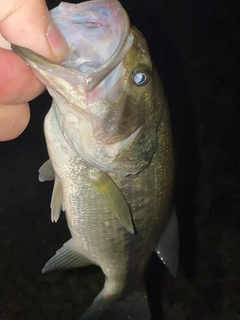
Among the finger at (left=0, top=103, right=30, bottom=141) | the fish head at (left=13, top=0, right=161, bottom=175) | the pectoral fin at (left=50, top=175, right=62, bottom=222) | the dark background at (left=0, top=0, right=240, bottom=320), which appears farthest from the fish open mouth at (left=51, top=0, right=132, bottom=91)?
the dark background at (left=0, top=0, right=240, bottom=320)

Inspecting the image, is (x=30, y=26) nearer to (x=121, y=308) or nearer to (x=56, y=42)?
(x=56, y=42)

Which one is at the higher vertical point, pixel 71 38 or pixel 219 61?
pixel 71 38

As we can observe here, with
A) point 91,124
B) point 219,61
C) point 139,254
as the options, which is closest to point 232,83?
point 219,61

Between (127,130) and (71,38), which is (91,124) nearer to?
(127,130)

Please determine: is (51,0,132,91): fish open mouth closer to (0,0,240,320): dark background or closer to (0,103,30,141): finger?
(0,103,30,141): finger

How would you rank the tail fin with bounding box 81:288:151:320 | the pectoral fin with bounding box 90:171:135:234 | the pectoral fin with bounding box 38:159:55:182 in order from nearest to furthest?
the pectoral fin with bounding box 90:171:135:234 < the pectoral fin with bounding box 38:159:55:182 < the tail fin with bounding box 81:288:151:320

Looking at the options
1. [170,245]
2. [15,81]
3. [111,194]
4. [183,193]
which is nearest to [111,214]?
[111,194]
